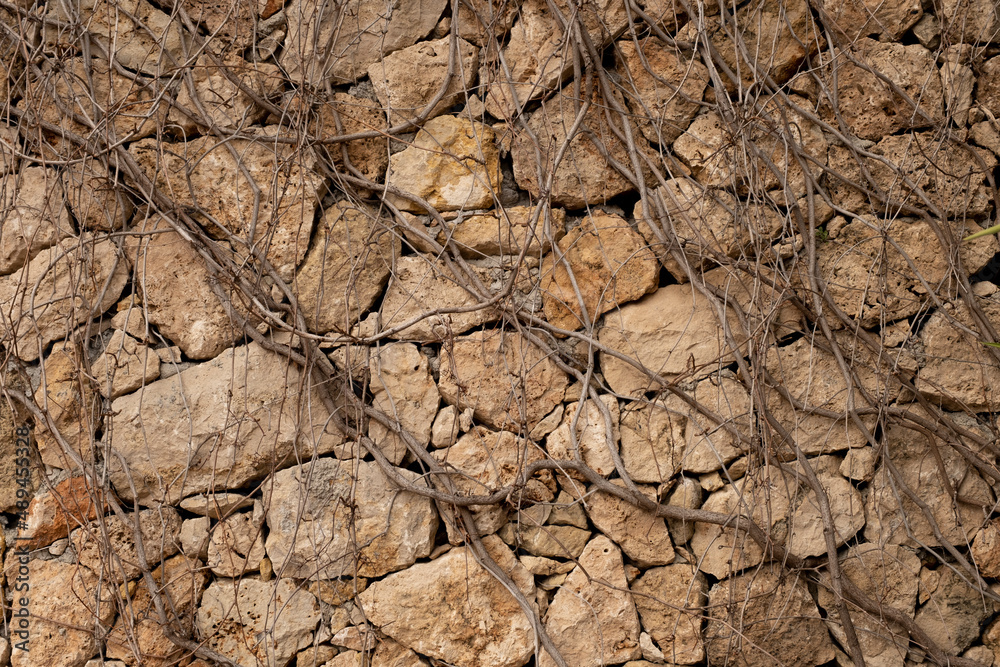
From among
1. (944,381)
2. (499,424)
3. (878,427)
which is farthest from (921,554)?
(499,424)

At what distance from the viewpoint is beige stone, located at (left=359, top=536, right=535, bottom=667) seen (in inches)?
64.8

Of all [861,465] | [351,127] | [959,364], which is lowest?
[861,465]

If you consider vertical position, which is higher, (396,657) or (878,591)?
(396,657)

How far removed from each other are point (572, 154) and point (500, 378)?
599 millimetres

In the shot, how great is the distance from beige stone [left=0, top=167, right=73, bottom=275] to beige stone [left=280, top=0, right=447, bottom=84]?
2.19 ft

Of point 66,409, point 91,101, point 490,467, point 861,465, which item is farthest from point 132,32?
point 861,465

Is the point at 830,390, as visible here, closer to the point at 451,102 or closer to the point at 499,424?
the point at 499,424

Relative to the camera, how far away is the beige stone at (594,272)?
5.71ft

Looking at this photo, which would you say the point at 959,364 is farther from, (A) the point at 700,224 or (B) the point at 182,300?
(B) the point at 182,300

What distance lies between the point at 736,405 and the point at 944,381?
1.73 feet

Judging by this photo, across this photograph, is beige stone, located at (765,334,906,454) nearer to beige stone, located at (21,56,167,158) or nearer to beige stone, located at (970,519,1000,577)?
beige stone, located at (970,519,1000,577)

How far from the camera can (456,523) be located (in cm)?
166

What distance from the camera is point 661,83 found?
1.78 metres

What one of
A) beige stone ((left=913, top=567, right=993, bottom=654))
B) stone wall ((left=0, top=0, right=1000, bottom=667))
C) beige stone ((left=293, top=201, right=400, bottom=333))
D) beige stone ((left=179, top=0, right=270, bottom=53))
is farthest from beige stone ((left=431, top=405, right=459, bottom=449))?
beige stone ((left=913, top=567, right=993, bottom=654))
